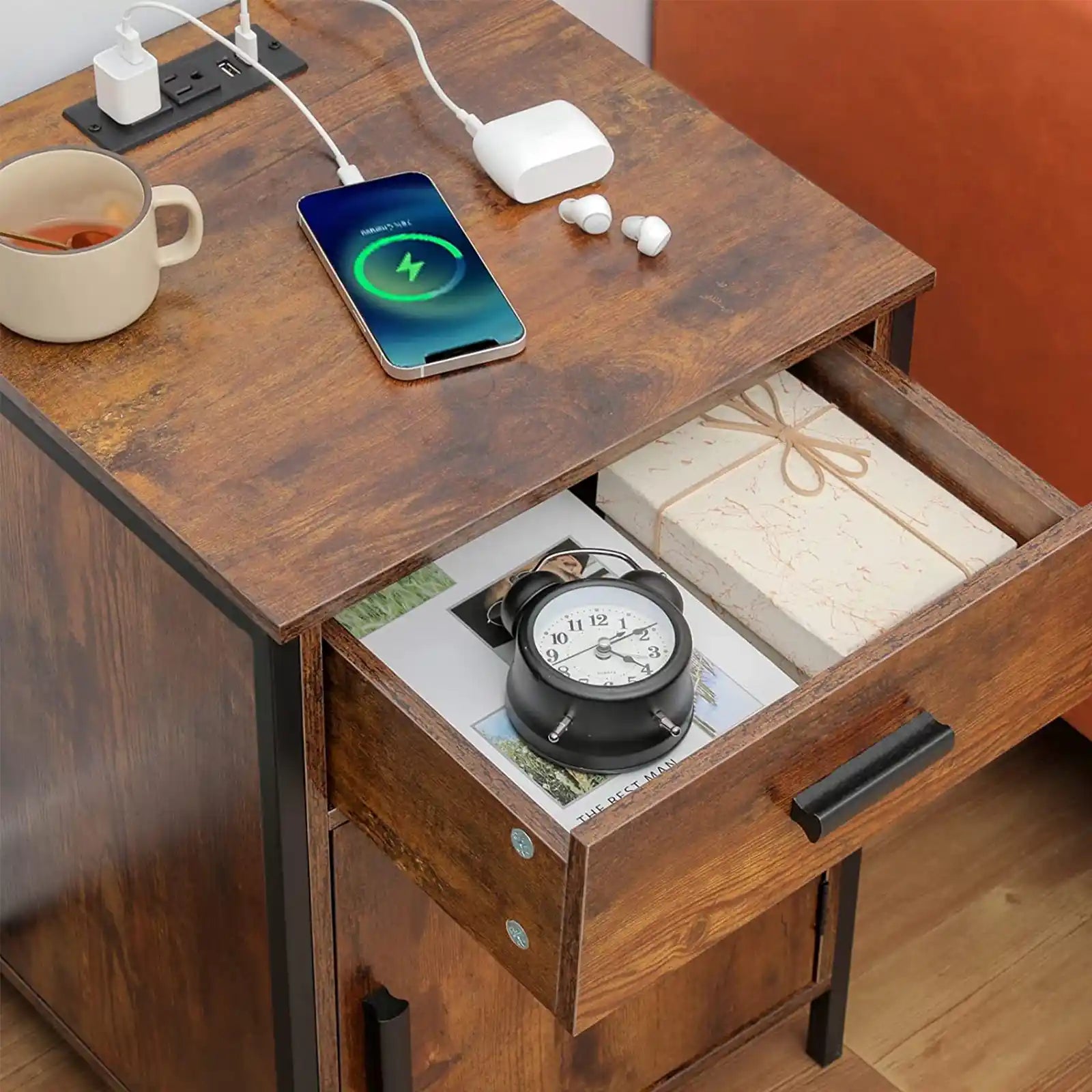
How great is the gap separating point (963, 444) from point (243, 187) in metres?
0.43

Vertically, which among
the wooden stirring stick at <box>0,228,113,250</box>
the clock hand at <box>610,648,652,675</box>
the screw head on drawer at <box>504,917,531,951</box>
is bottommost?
the screw head on drawer at <box>504,917,531,951</box>

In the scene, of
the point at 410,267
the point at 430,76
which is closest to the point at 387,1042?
the point at 410,267

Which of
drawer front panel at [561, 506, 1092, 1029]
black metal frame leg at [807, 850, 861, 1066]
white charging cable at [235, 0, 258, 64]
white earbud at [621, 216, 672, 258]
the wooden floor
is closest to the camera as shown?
drawer front panel at [561, 506, 1092, 1029]

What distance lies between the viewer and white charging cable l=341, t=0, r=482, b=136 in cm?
119

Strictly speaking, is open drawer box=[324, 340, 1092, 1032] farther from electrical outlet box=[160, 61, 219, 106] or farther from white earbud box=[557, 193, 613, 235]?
electrical outlet box=[160, 61, 219, 106]

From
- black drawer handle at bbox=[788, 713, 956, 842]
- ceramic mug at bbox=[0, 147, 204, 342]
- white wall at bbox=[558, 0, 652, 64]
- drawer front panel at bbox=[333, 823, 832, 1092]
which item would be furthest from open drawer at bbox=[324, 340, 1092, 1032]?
white wall at bbox=[558, 0, 652, 64]

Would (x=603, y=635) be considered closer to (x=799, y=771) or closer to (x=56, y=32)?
(x=799, y=771)

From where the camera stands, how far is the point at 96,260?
1.02 meters

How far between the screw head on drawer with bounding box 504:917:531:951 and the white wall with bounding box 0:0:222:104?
62cm

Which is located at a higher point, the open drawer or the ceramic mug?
the ceramic mug

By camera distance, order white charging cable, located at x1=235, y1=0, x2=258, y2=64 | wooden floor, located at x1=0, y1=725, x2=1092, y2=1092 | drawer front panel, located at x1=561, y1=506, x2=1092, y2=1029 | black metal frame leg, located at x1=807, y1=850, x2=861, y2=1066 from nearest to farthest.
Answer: drawer front panel, located at x1=561, y1=506, x2=1092, y2=1029 < white charging cable, located at x1=235, y1=0, x2=258, y2=64 < black metal frame leg, located at x1=807, y1=850, x2=861, y2=1066 < wooden floor, located at x1=0, y1=725, x2=1092, y2=1092

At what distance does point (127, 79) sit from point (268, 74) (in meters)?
0.08

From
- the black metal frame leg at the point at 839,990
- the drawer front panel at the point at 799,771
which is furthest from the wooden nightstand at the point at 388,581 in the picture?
the black metal frame leg at the point at 839,990

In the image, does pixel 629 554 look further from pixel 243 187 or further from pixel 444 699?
pixel 243 187
